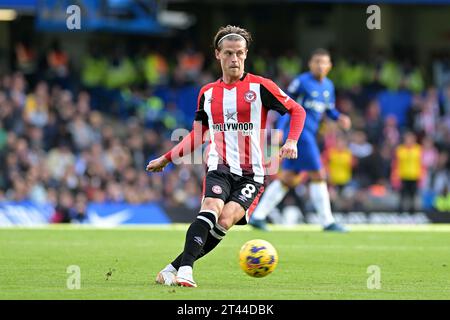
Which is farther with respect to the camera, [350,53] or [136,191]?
[350,53]

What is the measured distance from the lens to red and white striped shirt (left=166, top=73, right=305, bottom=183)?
9539mm

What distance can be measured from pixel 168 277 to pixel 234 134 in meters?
1.41

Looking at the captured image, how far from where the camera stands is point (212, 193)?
923 cm

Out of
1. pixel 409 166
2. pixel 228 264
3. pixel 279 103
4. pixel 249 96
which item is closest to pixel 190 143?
pixel 249 96

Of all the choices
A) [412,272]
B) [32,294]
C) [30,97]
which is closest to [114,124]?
[30,97]

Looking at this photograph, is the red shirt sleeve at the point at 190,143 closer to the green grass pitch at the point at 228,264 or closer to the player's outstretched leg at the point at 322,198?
the green grass pitch at the point at 228,264

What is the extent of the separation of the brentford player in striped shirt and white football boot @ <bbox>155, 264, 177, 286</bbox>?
1cm

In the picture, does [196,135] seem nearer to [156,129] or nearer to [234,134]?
[234,134]

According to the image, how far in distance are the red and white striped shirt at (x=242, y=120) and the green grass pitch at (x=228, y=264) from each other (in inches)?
42.1

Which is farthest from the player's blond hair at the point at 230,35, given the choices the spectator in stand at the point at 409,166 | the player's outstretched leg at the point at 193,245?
the spectator in stand at the point at 409,166

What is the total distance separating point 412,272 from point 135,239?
531 cm

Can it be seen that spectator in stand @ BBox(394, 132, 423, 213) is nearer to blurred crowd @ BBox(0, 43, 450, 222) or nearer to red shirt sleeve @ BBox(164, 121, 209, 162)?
blurred crowd @ BBox(0, 43, 450, 222)

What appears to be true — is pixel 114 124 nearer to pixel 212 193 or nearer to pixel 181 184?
pixel 181 184

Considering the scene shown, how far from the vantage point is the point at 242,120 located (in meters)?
9.55
